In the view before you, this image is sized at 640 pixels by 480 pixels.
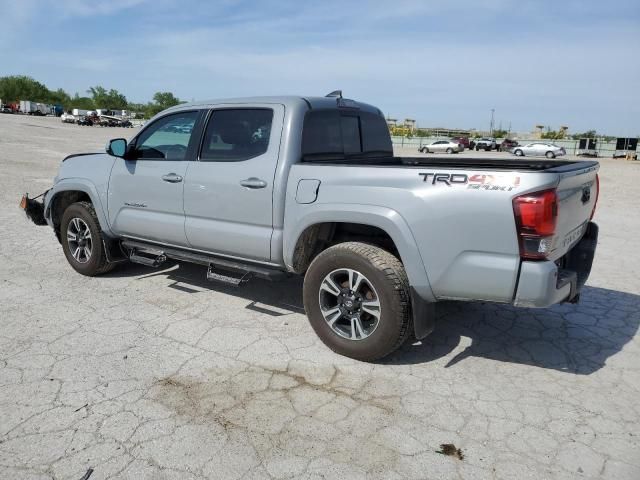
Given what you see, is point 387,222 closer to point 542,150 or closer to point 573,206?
point 573,206

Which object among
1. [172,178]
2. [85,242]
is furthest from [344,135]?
[85,242]

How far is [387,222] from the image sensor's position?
134 inches

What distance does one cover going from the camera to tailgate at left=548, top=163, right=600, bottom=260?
314 centimetres

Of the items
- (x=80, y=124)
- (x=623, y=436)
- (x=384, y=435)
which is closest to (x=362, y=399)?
(x=384, y=435)

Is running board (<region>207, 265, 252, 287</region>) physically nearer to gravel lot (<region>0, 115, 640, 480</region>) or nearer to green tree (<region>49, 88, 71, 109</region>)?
gravel lot (<region>0, 115, 640, 480</region>)

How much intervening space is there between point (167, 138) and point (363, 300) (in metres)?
2.53

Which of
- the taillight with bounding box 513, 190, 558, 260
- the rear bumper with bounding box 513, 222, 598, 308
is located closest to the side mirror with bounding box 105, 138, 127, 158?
the taillight with bounding box 513, 190, 558, 260

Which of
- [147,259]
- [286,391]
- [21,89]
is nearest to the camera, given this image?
[286,391]

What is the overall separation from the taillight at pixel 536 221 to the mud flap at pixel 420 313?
2.46ft

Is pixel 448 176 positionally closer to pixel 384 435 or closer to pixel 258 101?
pixel 384 435

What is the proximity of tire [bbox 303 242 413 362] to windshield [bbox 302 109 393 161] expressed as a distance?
35.8 inches

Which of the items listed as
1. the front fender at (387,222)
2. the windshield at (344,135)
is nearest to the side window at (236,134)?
the windshield at (344,135)

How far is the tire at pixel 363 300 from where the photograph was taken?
136 inches

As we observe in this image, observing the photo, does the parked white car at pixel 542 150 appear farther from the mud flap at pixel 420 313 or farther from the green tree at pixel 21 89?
the green tree at pixel 21 89
